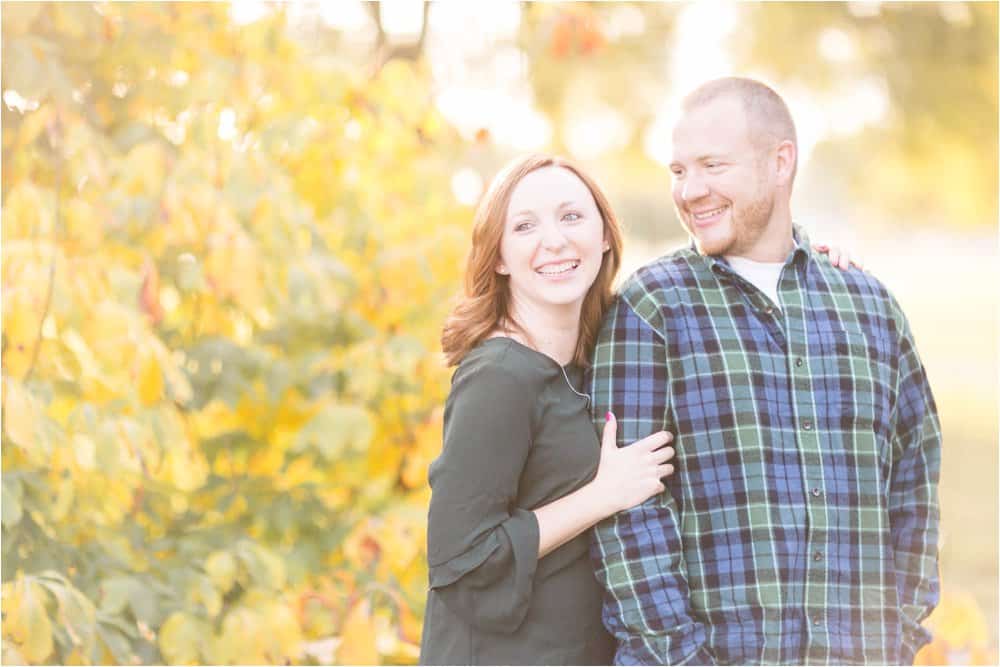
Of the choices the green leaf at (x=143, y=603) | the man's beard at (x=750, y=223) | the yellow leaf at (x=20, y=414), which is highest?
the man's beard at (x=750, y=223)

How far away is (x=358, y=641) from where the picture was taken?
285 centimetres

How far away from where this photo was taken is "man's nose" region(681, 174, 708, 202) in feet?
7.21

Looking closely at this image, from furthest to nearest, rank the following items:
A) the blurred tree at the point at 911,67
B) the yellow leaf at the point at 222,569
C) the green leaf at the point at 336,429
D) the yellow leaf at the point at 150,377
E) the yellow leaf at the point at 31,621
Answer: the blurred tree at the point at 911,67 → the green leaf at the point at 336,429 → the yellow leaf at the point at 222,569 → the yellow leaf at the point at 150,377 → the yellow leaf at the point at 31,621

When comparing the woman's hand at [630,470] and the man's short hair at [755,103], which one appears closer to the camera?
the woman's hand at [630,470]

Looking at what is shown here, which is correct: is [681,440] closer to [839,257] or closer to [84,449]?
[839,257]

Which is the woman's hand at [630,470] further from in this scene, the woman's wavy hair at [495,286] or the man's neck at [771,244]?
the man's neck at [771,244]

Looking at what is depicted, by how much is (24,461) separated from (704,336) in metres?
1.60

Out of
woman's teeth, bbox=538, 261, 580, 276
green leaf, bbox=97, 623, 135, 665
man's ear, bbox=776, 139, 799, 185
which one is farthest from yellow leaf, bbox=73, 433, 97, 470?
man's ear, bbox=776, 139, 799, 185

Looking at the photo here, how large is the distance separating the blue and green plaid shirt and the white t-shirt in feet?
0.10

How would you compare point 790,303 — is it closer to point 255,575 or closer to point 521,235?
point 521,235

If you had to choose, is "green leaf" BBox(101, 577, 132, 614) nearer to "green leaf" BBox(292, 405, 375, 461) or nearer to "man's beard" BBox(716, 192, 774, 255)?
"green leaf" BBox(292, 405, 375, 461)

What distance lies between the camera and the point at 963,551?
7.47 m

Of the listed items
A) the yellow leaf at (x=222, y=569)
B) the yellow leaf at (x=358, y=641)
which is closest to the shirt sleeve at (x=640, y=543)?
the yellow leaf at (x=358, y=641)

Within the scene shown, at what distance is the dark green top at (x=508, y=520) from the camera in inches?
79.4
